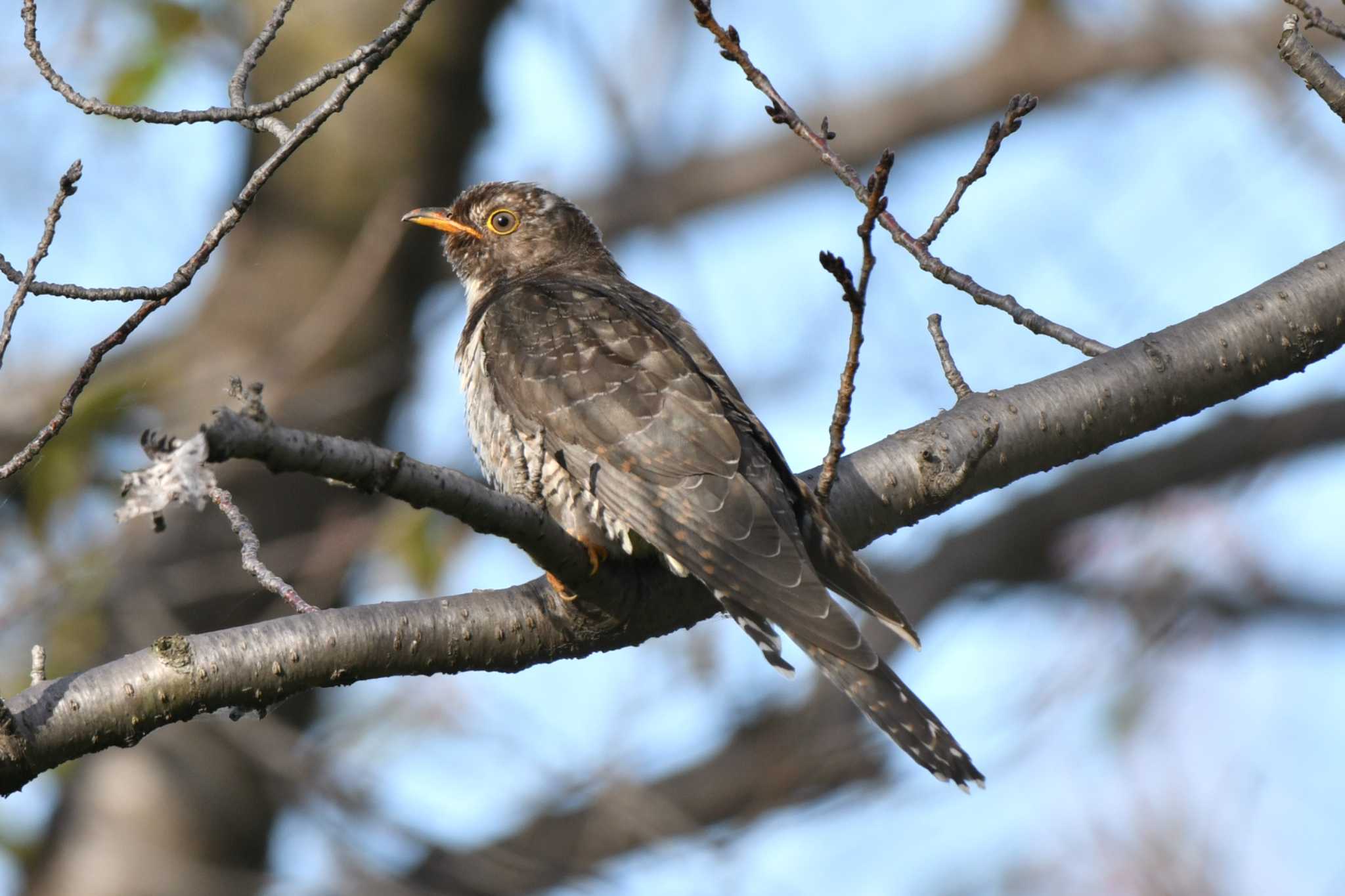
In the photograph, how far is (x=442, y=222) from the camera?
5.70m

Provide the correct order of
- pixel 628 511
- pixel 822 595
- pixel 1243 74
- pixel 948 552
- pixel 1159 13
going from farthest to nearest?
1. pixel 1159 13
2. pixel 948 552
3. pixel 1243 74
4. pixel 628 511
5. pixel 822 595

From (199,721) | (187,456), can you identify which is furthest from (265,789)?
(187,456)

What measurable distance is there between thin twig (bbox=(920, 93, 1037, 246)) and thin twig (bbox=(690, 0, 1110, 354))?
0.28ft

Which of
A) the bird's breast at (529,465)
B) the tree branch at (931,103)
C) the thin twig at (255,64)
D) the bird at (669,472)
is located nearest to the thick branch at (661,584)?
the bird at (669,472)

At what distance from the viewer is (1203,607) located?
866 centimetres

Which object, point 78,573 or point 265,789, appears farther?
point 265,789

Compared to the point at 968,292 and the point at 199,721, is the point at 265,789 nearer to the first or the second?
the point at 199,721

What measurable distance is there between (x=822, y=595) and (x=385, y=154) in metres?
5.75

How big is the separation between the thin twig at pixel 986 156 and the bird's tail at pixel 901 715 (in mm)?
1049

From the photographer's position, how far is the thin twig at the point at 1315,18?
9.87 ft

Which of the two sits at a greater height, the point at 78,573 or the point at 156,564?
the point at 156,564

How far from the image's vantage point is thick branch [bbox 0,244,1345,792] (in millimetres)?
2797

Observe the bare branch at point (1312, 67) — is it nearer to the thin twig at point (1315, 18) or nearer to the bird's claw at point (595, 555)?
the thin twig at point (1315, 18)

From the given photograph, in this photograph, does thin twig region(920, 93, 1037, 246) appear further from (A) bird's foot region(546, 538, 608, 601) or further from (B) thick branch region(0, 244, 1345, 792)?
(A) bird's foot region(546, 538, 608, 601)
